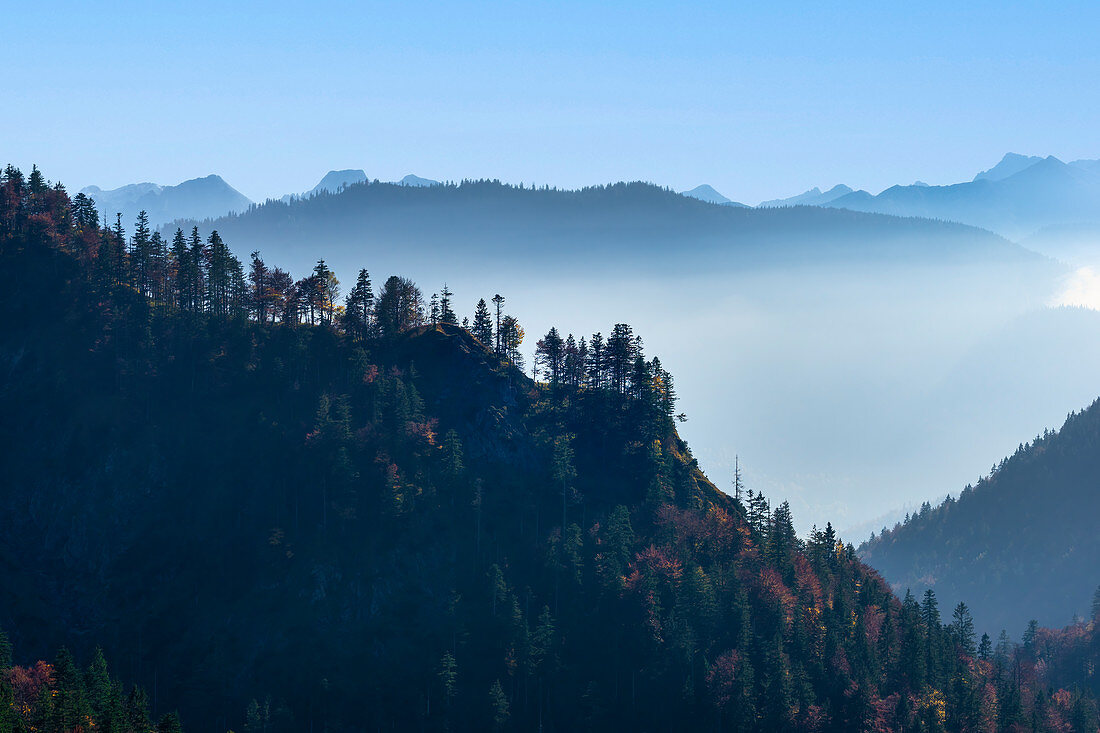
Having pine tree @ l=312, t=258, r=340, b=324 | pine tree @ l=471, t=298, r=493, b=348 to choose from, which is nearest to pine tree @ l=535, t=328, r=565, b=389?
pine tree @ l=471, t=298, r=493, b=348

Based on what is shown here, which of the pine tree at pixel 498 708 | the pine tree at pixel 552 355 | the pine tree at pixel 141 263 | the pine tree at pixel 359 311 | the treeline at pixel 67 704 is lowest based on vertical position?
the pine tree at pixel 498 708

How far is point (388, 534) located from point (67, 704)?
58.0 metres

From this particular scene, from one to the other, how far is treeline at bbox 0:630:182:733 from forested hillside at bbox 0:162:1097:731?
87.3 ft

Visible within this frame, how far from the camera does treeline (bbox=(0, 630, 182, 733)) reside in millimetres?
92000

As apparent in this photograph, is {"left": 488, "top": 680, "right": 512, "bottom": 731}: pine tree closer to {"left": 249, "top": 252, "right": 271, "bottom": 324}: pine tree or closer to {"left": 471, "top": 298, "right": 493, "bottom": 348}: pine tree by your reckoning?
{"left": 471, "top": 298, "right": 493, "bottom": 348}: pine tree

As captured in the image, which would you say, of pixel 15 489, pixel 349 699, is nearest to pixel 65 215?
pixel 15 489

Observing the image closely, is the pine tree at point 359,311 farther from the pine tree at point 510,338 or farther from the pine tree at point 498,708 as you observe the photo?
the pine tree at point 498,708

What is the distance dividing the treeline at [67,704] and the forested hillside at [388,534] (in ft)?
87.3

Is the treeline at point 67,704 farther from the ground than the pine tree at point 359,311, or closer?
closer

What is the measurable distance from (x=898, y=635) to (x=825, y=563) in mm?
17320

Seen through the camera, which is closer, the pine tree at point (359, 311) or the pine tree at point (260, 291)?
the pine tree at point (359, 311)

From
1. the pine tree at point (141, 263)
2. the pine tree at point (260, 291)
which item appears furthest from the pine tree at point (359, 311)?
the pine tree at point (141, 263)

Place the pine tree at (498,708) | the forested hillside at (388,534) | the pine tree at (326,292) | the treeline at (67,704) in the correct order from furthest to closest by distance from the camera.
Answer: the pine tree at (326,292) < the forested hillside at (388,534) < the pine tree at (498,708) < the treeline at (67,704)

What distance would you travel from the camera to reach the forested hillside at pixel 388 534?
440ft
